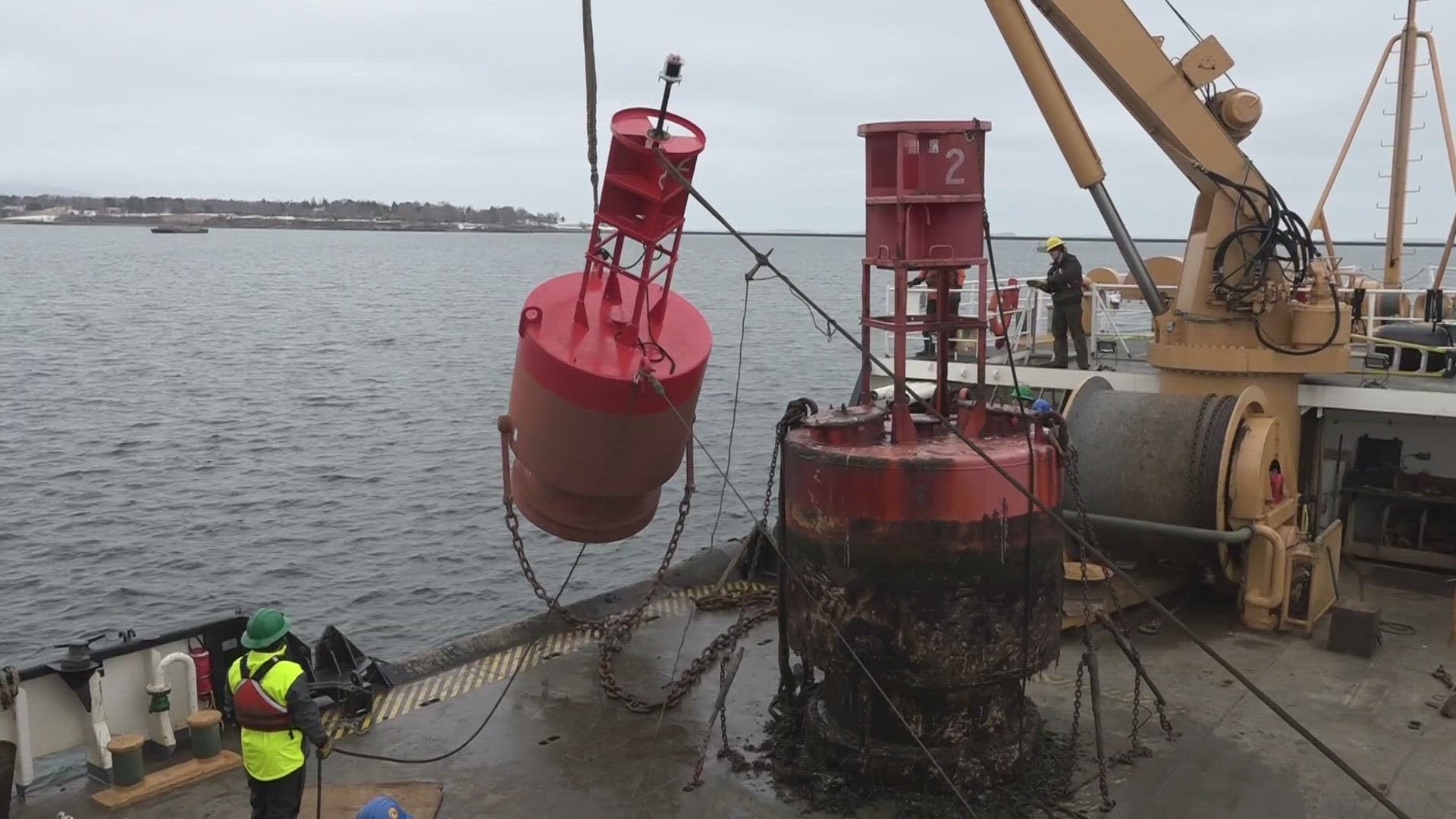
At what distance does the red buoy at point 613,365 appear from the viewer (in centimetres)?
826

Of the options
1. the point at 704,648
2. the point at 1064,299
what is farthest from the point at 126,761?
the point at 1064,299

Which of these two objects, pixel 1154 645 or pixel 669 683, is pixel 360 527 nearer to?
pixel 669 683

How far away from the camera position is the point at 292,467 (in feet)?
81.8

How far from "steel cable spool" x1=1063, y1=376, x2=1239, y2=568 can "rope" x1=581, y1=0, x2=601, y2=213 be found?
4.85 m

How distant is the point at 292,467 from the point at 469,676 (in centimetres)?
1717

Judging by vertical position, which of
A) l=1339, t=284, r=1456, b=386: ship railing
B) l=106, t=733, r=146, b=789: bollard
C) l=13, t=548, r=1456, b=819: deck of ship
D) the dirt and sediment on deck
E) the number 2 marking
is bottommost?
l=13, t=548, r=1456, b=819: deck of ship

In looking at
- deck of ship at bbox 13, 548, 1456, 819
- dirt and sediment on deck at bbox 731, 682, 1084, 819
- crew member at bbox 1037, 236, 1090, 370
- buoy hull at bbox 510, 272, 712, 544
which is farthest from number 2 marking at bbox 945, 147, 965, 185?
crew member at bbox 1037, 236, 1090, 370

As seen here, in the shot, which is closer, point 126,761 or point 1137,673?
point 126,761

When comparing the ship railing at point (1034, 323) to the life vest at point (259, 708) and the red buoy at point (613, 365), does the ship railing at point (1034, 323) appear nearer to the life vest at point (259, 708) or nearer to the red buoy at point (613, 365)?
the red buoy at point (613, 365)

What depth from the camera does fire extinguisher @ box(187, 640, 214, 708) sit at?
26.7 feet

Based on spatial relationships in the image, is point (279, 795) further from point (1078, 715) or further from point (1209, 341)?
point (1209, 341)

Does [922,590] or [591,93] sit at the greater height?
[591,93]

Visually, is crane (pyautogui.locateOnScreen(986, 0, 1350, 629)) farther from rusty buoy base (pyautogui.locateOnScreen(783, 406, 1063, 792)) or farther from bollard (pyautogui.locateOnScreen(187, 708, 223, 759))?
bollard (pyautogui.locateOnScreen(187, 708, 223, 759))

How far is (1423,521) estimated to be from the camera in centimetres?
1238
